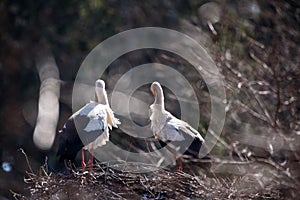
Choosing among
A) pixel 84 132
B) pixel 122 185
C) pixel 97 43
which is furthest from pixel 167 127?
pixel 97 43

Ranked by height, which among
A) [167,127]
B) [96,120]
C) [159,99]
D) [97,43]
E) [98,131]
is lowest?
[97,43]

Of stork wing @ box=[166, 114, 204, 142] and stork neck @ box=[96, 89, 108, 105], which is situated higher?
stork neck @ box=[96, 89, 108, 105]

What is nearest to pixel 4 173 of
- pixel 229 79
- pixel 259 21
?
pixel 259 21

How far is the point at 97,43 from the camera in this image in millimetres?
15945

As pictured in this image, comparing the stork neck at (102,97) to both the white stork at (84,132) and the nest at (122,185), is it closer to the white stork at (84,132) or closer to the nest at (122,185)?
the white stork at (84,132)

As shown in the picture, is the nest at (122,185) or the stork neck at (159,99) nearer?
the nest at (122,185)

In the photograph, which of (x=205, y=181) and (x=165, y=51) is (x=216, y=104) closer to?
(x=205, y=181)

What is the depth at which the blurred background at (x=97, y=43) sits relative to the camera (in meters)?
11.6

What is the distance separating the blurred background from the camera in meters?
11.6

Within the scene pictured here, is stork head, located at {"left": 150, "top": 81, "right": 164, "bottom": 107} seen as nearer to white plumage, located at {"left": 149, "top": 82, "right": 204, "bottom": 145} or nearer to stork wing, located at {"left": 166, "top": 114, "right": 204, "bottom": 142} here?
white plumage, located at {"left": 149, "top": 82, "right": 204, "bottom": 145}

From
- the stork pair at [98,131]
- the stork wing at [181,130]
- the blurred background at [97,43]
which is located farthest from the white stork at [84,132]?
the blurred background at [97,43]

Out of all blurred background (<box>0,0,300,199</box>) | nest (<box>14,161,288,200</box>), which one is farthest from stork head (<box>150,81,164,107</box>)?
nest (<box>14,161,288,200</box>)

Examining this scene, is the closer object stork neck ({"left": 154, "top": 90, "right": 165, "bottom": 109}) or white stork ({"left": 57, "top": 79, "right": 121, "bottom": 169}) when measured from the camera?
white stork ({"left": 57, "top": 79, "right": 121, "bottom": 169})

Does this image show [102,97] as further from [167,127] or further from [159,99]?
[167,127]
